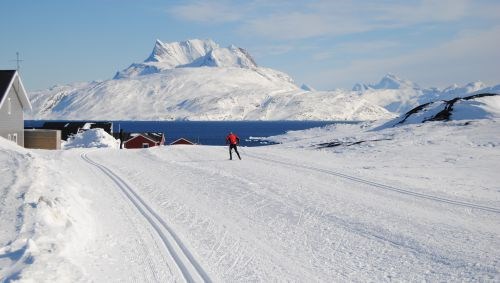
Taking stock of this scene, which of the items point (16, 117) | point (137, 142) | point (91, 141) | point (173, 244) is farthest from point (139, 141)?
point (173, 244)

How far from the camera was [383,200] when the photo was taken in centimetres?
1756

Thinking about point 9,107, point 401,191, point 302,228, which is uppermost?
point 9,107

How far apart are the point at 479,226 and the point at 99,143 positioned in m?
54.1

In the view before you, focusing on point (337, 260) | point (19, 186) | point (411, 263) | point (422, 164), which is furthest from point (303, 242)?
point (422, 164)

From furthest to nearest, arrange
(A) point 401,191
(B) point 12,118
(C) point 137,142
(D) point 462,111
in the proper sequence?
(C) point 137,142
(D) point 462,111
(B) point 12,118
(A) point 401,191

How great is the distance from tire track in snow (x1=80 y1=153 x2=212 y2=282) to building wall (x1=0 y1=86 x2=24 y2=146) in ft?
92.5

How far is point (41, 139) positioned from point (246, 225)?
4346cm


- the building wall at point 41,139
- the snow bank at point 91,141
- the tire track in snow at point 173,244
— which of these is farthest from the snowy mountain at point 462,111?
the tire track in snow at point 173,244

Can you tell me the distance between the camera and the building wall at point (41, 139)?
51688 millimetres

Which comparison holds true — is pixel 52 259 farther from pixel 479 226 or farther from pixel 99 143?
pixel 99 143

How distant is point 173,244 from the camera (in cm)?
1186

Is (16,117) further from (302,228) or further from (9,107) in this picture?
(302,228)

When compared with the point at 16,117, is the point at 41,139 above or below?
below

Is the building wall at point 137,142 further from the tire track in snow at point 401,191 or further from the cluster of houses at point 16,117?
the tire track in snow at point 401,191
